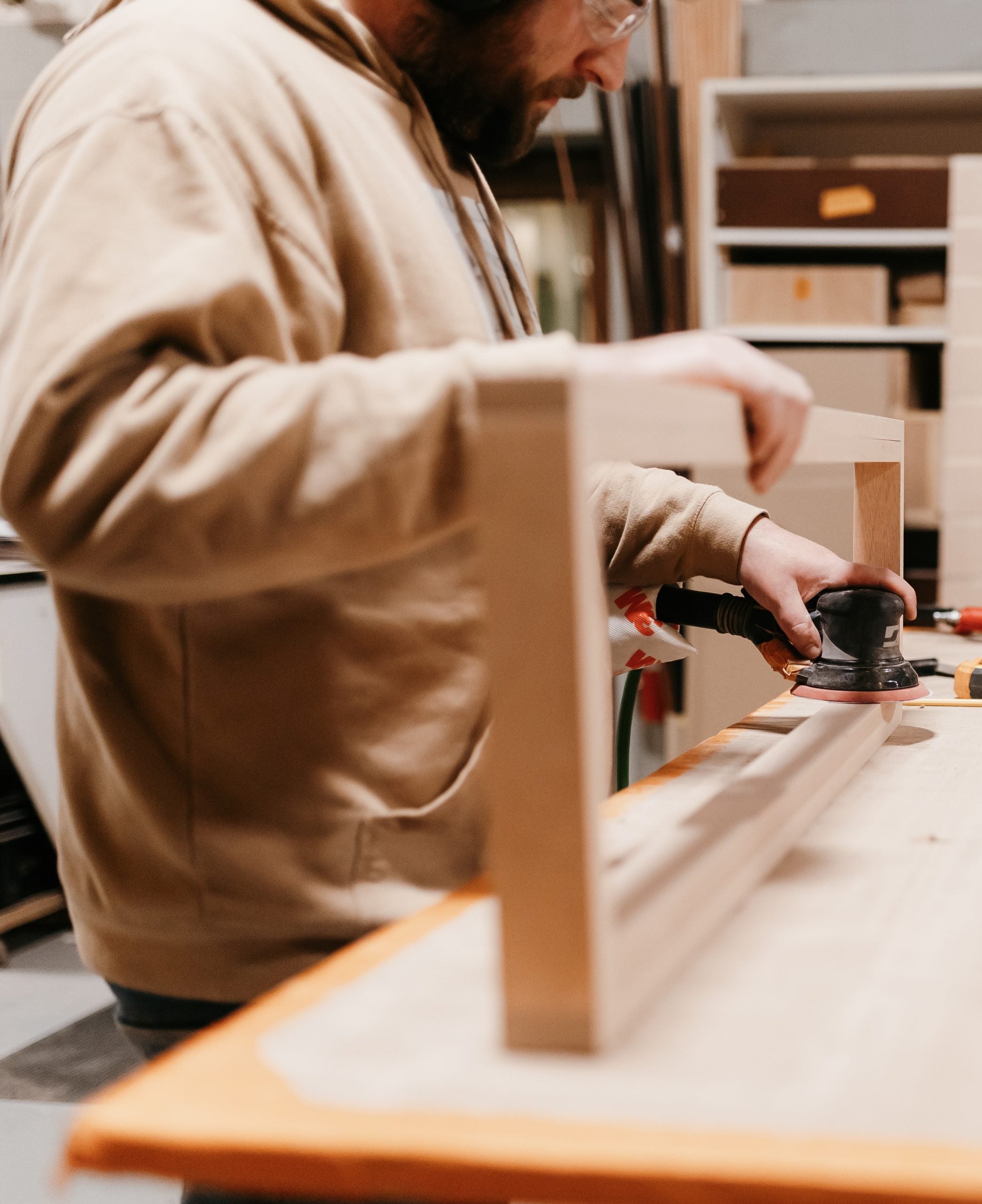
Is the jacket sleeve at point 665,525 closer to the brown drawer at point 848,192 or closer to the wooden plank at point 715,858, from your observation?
the wooden plank at point 715,858

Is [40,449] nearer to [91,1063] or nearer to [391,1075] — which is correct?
[391,1075]

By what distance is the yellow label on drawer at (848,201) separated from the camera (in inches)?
104

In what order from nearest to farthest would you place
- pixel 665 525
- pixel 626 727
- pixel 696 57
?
pixel 665 525
pixel 626 727
pixel 696 57

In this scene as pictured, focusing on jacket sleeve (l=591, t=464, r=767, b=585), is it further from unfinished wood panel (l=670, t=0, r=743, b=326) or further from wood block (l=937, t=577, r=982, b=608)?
unfinished wood panel (l=670, t=0, r=743, b=326)

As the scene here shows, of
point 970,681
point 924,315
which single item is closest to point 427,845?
point 970,681

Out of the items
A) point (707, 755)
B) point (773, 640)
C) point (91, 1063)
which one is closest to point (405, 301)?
point (707, 755)

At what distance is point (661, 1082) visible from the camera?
45cm

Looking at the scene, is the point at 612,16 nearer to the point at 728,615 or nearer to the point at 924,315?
the point at 728,615

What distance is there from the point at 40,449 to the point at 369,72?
44 cm

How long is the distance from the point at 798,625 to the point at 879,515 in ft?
0.53

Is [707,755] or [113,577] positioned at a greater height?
[113,577]

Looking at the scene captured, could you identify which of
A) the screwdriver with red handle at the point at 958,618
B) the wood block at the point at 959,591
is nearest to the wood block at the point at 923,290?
the wood block at the point at 959,591

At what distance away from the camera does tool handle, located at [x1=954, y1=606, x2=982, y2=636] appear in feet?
5.76

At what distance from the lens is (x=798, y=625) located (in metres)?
1.09
